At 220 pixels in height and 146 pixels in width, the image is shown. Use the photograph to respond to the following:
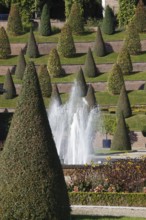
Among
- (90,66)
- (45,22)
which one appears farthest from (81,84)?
(45,22)

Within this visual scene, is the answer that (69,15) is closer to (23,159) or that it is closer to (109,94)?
Result: (109,94)

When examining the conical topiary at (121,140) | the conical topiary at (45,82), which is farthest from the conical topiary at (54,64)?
the conical topiary at (121,140)

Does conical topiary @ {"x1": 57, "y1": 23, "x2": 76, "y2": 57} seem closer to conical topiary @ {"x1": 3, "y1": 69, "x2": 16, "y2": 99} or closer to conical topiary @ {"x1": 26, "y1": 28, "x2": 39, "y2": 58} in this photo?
conical topiary @ {"x1": 26, "y1": 28, "x2": 39, "y2": 58}

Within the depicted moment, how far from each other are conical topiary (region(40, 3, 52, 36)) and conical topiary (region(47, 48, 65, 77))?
5.82m

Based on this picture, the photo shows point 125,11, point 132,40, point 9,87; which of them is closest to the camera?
point 9,87

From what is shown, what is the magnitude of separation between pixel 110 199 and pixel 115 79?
1302 inches

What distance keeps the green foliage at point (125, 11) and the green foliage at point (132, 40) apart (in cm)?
468

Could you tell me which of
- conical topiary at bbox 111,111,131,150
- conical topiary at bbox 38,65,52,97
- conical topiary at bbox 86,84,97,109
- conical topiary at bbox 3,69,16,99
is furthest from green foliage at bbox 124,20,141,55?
conical topiary at bbox 111,111,131,150

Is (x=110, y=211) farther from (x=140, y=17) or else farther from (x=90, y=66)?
(x=140, y=17)

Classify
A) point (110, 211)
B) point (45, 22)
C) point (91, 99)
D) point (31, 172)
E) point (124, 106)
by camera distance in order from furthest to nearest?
1. point (45, 22)
2. point (91, 99)
3. point (124, 106)
4. point (110, 211)
5. point (31, 172)

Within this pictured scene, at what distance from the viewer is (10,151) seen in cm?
1440

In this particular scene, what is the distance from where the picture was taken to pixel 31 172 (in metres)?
14.4

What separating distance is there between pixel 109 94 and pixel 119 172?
3217cm

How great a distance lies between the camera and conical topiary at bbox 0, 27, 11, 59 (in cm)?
5856
